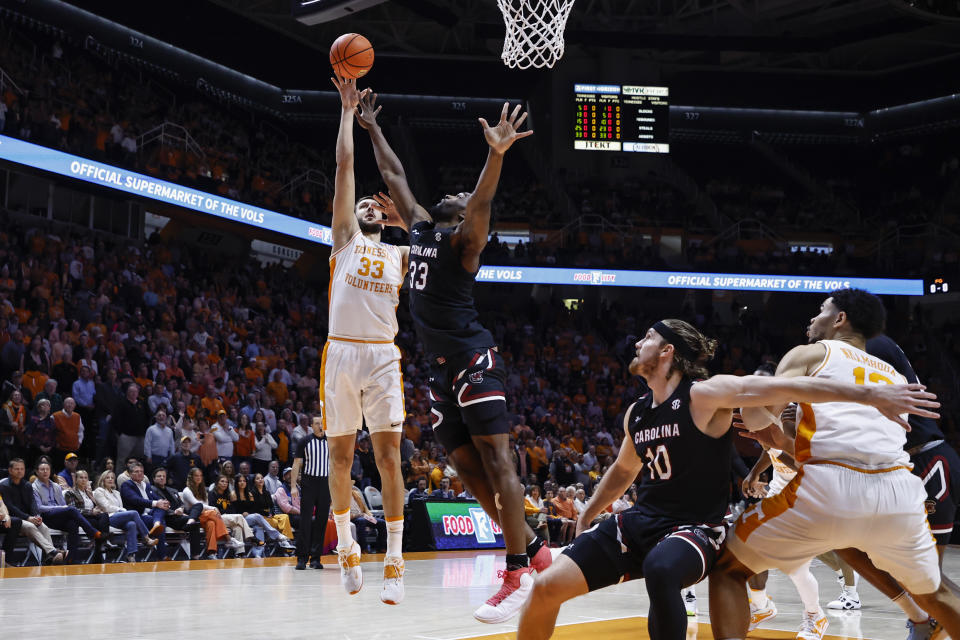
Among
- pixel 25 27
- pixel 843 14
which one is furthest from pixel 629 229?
pixel 25 27

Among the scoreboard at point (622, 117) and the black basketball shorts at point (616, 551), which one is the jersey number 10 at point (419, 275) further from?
the scoreboard at point (622, 117)

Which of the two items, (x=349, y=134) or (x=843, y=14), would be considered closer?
(x=349, y=134)

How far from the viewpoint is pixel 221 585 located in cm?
824

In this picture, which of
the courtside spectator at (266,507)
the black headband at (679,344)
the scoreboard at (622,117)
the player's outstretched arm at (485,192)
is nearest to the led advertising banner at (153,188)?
the courtside spectator at (266,507)

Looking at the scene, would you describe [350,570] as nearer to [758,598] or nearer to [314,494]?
[758,598]

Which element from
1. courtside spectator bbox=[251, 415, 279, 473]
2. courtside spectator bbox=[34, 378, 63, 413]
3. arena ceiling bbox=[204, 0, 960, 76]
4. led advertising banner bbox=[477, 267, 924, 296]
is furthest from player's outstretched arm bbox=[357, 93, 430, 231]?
arena ceiling bbox=[204, 0, 960, 76]

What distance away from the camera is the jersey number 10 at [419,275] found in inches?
221

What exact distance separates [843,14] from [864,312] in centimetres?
2506

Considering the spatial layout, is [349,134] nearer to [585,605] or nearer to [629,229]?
[585,605]

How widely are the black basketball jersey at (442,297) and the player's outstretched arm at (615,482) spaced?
1.28 m

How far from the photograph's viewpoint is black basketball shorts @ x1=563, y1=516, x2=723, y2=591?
4027 mm

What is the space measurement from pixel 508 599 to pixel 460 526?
9706 mm

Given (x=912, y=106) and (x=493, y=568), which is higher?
(x=912, y=106)

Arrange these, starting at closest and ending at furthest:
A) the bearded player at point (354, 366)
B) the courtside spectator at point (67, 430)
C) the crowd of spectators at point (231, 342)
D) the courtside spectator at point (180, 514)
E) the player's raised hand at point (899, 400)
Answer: the player's raised hand at point (899, 400) → the bearded player at point (354, 366) → the courtside spectator at point (180, 514) → the crowd of spectators at point (231, 342) → the courtside spectator at point (67, 430)
